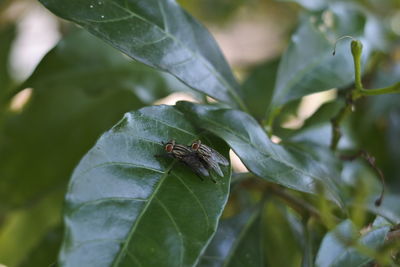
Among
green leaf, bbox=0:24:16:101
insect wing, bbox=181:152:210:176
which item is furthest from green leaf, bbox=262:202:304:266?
green leaf, bbox=0:24:16:101

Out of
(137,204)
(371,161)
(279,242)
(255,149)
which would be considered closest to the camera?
(137,204)

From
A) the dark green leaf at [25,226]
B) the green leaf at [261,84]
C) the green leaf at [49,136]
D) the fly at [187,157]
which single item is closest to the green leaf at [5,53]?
the green leaf at [49,136]

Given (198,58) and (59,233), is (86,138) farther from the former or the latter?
(198,58)

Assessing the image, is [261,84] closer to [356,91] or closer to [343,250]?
[356,91]

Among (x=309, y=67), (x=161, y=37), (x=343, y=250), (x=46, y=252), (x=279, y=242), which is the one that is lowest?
(x=279, y=242)

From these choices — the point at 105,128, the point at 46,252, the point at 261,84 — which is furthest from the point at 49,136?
the point at 261,84

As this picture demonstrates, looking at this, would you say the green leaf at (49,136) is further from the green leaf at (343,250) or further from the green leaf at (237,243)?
the green leaf at (343,250)

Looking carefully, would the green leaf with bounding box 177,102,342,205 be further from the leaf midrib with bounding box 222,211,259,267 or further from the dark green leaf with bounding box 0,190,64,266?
the dark green leaf with bounding box 0,190,64,266
